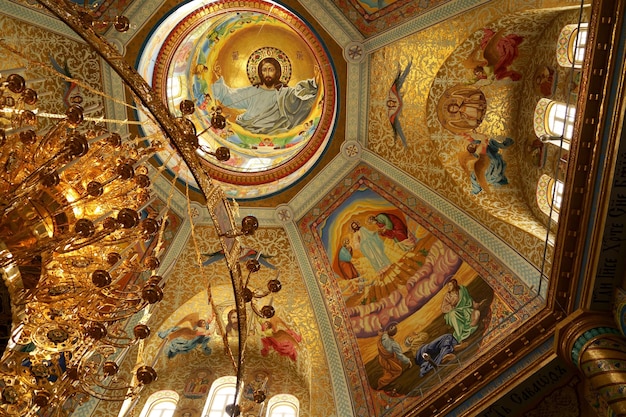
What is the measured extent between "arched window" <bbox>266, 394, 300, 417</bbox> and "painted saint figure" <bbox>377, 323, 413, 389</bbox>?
72.2 inches

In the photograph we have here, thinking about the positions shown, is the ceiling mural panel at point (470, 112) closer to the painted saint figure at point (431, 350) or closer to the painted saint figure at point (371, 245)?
the painted saint figure at point (371, 245)

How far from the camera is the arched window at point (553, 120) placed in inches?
294

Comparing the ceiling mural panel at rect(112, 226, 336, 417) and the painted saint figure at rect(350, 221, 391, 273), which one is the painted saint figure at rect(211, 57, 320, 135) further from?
the painted saint figure at rect(350, 221, 391, 273)

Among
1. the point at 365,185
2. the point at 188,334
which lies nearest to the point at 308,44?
the point at 365,185

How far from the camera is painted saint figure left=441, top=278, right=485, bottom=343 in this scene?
7980 millimetres

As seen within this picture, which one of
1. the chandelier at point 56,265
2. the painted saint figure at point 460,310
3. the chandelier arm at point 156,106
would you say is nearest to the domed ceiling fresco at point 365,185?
the painted saint figure at point 460,310

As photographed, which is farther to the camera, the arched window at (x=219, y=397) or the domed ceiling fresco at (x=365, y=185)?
the arched window at (x=219, y=397)

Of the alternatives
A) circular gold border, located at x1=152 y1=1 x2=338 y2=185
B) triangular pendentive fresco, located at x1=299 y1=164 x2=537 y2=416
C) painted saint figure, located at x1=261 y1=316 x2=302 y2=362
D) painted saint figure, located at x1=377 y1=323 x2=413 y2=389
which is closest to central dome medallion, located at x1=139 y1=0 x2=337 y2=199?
circular gold border, located at x1=152 y1=1 x2=338 y2=185

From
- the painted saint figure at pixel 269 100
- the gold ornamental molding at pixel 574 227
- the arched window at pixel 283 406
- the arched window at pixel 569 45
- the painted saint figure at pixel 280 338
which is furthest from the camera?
the painted saint figure at pixel 269 100

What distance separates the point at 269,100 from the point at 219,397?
603 cm

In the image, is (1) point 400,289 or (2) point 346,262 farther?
(2) point 346,262

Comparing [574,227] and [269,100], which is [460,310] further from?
[269,100]

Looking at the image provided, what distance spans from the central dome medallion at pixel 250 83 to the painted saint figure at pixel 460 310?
3.55 m

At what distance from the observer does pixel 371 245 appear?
31.5 feet
